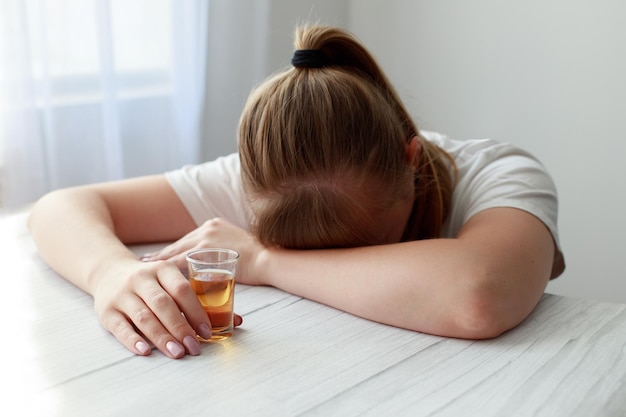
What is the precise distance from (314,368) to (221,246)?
40 centimetres

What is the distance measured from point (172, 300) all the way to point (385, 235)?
15.5 inches

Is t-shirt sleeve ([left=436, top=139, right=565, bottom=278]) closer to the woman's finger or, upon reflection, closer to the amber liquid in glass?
the amber liquid in glass

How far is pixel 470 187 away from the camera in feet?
4.64

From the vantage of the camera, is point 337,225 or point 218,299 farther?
point 337,225

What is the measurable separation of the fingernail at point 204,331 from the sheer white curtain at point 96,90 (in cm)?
107

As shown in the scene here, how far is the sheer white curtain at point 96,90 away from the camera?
189cm

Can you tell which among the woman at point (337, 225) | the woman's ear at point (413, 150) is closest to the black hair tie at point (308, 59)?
the woman at point (337, 225)

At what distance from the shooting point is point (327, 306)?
115cm

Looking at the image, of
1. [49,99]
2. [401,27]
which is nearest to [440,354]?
[49,99]

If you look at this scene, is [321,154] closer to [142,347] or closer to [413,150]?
[413,150]

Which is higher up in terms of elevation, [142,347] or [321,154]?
[321,154]

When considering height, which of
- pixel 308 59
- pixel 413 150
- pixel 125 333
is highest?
pixel 308 59

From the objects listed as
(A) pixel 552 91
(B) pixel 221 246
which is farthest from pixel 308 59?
(A) pixel 552 91

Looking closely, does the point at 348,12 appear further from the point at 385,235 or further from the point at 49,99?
the point at 385,235
